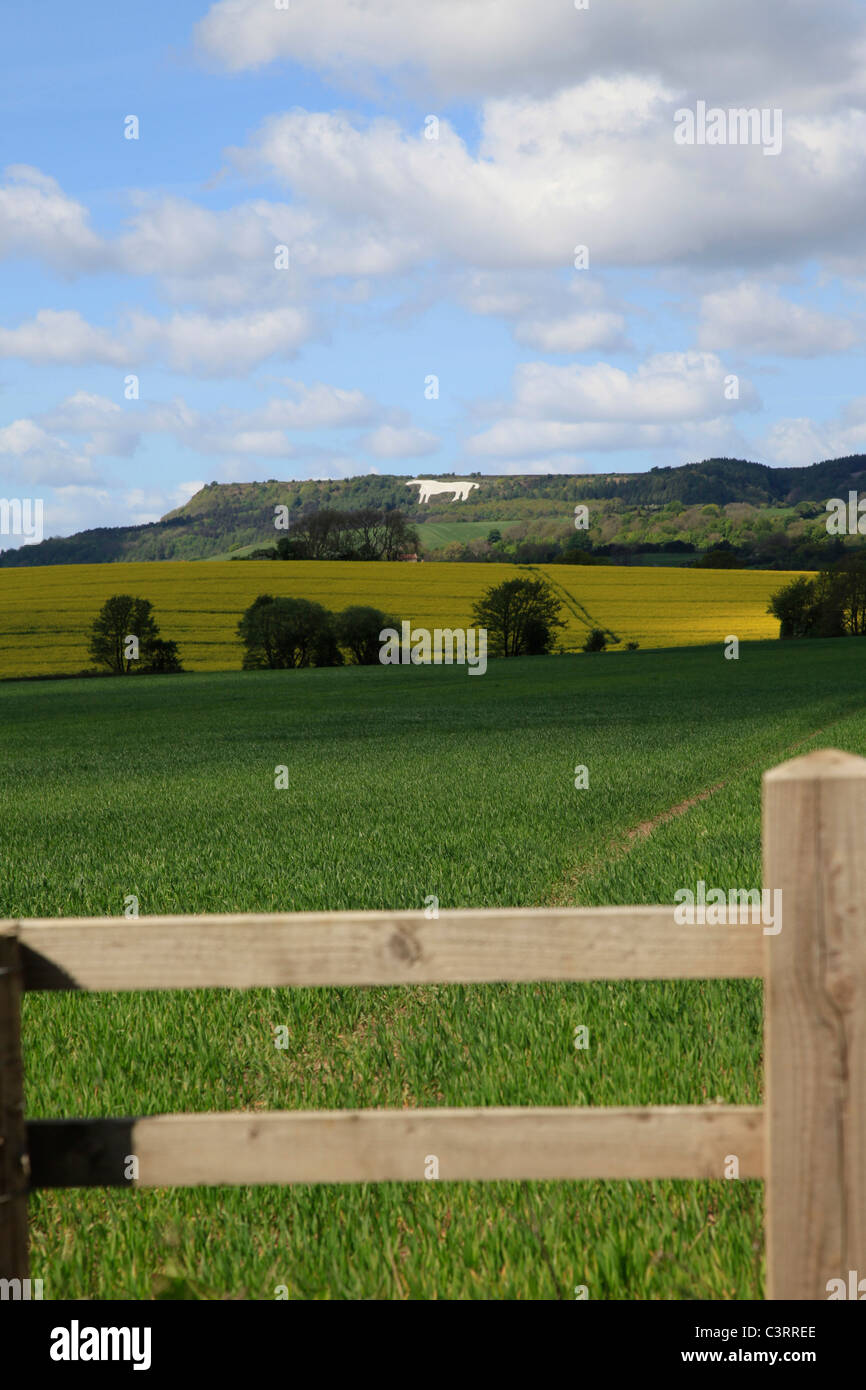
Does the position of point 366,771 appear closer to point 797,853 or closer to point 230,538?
point 797,853

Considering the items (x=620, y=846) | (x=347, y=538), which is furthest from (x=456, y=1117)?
(x=347, y=538)

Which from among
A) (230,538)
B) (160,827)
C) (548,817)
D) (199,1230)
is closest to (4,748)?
(160,827)

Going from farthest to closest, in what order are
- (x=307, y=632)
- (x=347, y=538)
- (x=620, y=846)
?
(x=347, y=538) < (x=307, y=632) < (x=620, y=846)

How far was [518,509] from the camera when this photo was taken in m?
178

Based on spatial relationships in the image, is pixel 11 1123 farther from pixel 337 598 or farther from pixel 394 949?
pixel 337 598

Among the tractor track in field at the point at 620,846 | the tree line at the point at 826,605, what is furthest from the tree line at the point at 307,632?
the tractor track in field at the point at 620,846

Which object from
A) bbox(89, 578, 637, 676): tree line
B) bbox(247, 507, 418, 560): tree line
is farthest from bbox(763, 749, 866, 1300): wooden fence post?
bbox(247, 507, 418, 560): tree line

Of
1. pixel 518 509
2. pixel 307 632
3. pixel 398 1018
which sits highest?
pixel 518 509

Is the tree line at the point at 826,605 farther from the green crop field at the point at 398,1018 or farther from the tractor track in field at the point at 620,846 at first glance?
the tractor track in field at the point at 620,846

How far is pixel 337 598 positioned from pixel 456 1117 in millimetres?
91859

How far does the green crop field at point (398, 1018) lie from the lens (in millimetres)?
4152

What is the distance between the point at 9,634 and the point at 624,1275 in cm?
8633

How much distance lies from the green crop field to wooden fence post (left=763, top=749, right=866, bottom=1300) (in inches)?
39.2
